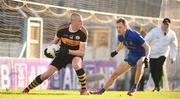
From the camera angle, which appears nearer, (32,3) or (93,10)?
(32,3)

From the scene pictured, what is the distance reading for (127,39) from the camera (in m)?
15.7

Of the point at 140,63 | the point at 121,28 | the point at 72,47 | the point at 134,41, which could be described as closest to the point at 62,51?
the point at 72,47

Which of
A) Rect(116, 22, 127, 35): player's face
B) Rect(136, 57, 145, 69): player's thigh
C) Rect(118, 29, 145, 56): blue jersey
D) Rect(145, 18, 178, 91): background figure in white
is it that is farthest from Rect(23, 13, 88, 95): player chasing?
Rect(145, 18, 178, 91): background figure in white

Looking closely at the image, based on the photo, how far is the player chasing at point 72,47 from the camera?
14617mm

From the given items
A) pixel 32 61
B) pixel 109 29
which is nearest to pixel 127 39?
pixel 32 61

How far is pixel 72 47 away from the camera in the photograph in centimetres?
1479

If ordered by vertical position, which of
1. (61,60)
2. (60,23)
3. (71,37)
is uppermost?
(71,37)

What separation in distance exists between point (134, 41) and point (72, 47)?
62.1 inches

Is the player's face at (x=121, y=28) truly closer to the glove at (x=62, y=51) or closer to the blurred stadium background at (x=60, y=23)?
the glove at (x=62, y=51)

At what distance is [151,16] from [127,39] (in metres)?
10.7

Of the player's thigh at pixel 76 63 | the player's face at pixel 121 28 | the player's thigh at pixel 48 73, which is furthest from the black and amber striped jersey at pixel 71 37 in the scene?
the player's face at pixel 121 28

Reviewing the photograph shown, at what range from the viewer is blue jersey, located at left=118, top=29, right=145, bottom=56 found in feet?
51.2

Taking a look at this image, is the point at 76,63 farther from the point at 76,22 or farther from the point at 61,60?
the point at 76,22

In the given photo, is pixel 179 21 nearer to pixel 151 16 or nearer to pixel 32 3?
pixel 151 16
